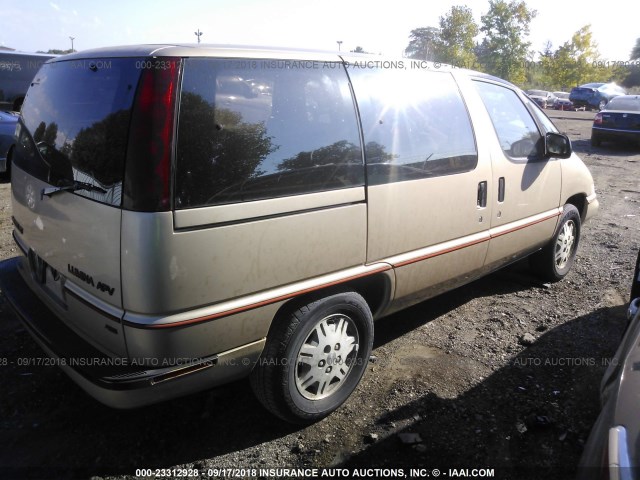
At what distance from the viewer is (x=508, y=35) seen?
3612 cm

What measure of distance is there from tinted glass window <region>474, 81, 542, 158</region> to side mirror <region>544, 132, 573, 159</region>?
7 centimetres

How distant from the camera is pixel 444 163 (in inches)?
130

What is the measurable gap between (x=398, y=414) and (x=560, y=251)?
2.83m

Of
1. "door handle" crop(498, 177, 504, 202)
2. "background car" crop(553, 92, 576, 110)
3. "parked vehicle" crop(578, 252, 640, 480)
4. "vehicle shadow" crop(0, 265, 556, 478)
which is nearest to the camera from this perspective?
"parked vehicle" crop(578, 252, 640, 480)

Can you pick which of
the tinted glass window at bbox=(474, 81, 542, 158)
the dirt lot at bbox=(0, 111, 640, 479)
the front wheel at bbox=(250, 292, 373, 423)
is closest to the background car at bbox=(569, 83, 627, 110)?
the tinted glass window at bbox=(474, 81, 542, 158)

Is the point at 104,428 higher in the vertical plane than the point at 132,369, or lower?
lower

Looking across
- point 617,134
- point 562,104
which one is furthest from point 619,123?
point 562,104

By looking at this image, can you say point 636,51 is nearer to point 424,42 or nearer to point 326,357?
point 424,42

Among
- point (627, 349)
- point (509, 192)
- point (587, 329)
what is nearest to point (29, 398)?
point (627, 349)

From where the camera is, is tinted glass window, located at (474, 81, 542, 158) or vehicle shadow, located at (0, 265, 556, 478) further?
tinted glass window, located at (474, 81, 542, 158)

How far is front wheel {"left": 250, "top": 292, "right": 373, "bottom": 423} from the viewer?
2.59m

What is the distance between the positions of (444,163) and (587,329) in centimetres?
188

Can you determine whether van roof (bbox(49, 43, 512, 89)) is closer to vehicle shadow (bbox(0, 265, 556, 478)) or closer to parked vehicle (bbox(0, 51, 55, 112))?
vehicle shadow (bbox(0, 265, 556, 478))

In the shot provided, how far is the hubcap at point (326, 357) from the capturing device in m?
2.76
